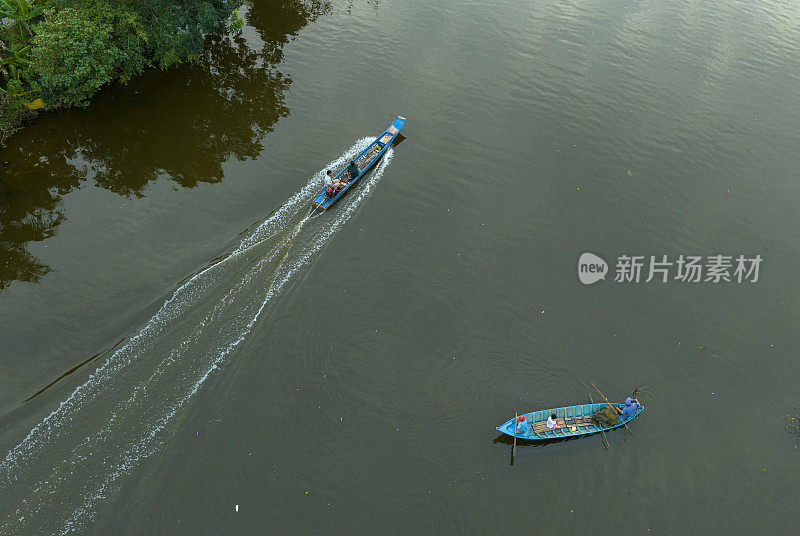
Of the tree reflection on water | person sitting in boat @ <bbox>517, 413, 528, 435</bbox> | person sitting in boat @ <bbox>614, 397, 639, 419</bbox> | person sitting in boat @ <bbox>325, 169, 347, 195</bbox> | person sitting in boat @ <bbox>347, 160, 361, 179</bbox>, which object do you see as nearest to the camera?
person sitting in boat @ <bbox>517, 413, 528, 435</bbox>

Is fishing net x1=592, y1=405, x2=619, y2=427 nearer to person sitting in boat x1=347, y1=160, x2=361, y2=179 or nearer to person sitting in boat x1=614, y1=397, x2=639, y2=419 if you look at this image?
person sitting in boat x1=614, y1=397, x2=639, y2=419

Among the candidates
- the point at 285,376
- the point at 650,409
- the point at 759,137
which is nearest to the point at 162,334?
the point at 285,376

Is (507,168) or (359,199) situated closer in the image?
(359,199)

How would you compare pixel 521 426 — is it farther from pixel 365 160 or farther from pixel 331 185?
pixel 365 160

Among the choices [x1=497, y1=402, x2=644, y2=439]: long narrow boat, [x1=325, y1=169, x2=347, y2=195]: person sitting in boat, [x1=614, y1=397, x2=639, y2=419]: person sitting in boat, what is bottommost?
[x1=497, y1=402, x2=644, y2=439]: long narrow boat

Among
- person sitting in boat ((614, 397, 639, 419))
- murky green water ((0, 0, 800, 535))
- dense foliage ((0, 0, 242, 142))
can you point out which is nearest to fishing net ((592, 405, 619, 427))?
person sitting in boat ((614, 397, 639, 419))

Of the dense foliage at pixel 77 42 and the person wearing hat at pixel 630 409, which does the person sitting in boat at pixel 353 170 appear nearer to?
the dense foliage at pixel 77 42

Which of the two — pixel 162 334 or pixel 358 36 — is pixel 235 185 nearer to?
pixel 162 334
